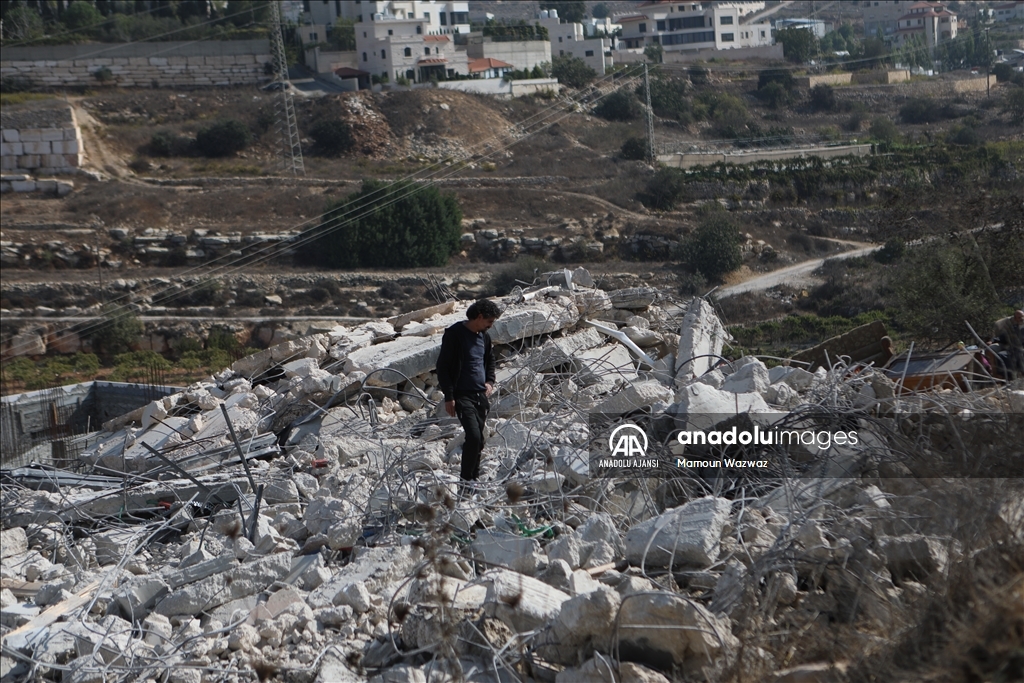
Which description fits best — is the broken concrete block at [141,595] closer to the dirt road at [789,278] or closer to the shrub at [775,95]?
the dirt road at [789,278]

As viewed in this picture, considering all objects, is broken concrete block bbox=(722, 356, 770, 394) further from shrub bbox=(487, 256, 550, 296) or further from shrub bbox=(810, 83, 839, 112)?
shrub bbox=(810, 83, 839, 112)

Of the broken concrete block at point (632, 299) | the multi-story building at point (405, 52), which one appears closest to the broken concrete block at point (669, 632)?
the broken concrete block at point (632, 299)

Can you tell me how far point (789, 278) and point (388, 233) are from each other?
1299 centimetres

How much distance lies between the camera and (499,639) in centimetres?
354

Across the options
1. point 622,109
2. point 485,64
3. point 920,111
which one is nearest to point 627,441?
point 920,111

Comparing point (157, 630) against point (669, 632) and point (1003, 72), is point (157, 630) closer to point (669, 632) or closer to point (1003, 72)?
point (669, 632)

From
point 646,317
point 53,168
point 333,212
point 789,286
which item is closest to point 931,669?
point 646,317

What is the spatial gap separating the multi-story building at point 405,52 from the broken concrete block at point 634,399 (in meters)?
43.2

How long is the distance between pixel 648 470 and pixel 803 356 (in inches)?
168

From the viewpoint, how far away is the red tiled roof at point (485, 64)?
48594 millimetres

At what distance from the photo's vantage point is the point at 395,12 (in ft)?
170

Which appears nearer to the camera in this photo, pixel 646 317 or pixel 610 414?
pixel 610 414

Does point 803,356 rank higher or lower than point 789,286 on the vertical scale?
higher

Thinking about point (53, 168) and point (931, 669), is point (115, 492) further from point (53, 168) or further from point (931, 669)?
point (53, 168)
